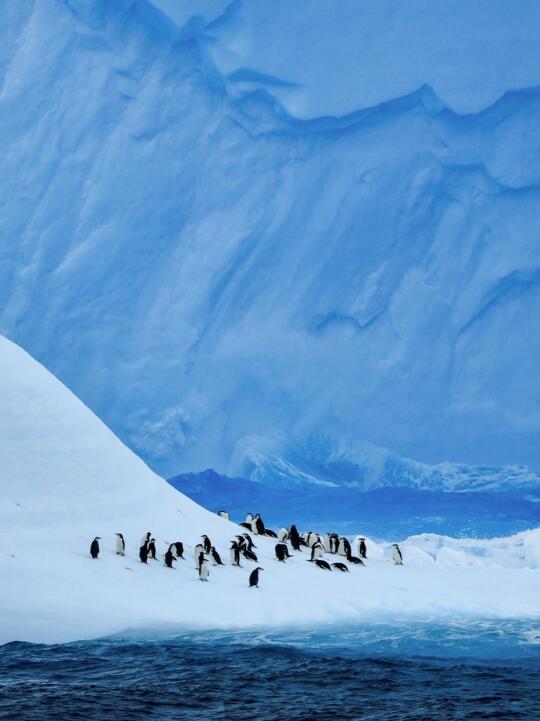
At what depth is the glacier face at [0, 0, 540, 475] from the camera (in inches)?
1262

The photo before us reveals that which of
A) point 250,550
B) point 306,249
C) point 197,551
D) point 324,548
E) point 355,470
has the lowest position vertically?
point 197,551

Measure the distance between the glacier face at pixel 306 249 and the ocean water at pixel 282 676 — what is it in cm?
1901

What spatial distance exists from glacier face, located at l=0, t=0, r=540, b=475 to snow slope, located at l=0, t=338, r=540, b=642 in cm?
1318

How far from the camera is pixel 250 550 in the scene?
16.4m

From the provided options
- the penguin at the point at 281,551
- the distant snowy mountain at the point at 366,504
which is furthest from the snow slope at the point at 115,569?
the distant snowy mountain at the point at 366,504

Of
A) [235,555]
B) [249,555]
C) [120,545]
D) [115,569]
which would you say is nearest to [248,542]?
[249,555]

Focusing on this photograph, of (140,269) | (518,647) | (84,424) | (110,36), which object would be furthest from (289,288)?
(518,647)

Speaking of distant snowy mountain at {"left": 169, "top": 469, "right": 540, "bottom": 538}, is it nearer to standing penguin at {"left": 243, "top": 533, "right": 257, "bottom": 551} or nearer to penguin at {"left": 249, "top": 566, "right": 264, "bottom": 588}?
standing penguin at {"left": 243, "top": 533, "right": 257, "bottom": 551}

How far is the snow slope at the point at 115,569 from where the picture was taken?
12727mm

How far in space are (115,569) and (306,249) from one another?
20330 mm

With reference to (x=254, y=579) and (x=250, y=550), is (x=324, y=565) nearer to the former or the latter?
(x=250, y=550)

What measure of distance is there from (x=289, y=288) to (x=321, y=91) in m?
6.38

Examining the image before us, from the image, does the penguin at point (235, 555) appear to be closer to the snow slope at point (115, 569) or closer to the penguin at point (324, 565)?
the snow slope at point (115, 569)

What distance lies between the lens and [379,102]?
1275 inches
